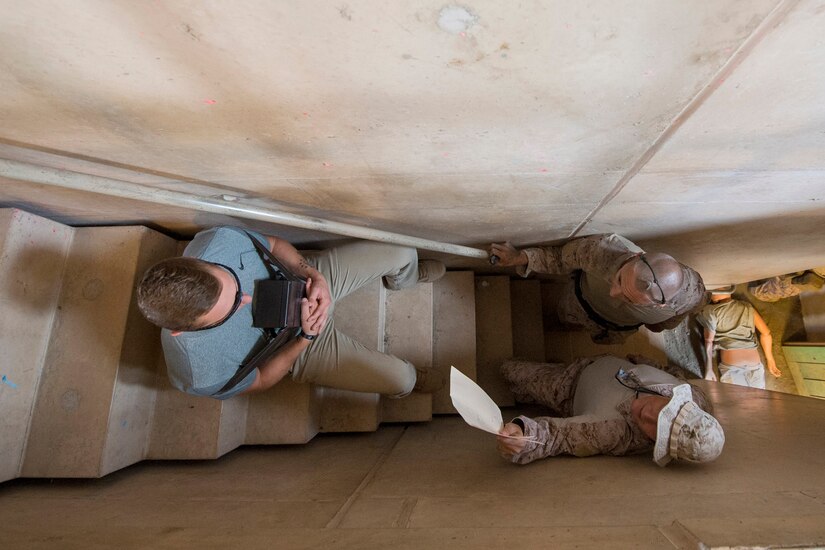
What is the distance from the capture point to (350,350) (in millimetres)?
2324

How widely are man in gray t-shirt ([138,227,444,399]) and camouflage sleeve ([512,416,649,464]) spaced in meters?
0.89

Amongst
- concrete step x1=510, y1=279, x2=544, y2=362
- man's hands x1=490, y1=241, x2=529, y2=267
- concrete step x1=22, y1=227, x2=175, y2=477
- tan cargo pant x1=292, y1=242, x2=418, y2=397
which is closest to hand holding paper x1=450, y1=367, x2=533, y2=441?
tan cargo pant x1=292, y1=242, x2=418, y2=397

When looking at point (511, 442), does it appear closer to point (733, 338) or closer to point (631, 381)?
point (631, 381)

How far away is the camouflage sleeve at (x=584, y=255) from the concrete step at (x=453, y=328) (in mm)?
795

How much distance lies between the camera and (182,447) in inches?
83.4

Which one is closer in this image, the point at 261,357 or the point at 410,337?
the point at 261,357

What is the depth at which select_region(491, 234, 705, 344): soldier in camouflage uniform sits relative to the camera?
1.79 meters

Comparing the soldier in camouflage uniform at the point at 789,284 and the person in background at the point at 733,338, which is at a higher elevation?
the soldier in camouflage uniform at the point at 789,284

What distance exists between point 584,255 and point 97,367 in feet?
8.73

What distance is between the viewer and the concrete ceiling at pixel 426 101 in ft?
2.78

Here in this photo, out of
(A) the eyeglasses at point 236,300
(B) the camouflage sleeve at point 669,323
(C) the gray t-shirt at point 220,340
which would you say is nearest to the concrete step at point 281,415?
(C) the gray t-shirt at point 220,340

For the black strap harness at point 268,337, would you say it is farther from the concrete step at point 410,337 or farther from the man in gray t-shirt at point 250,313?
the concrete step at point 410,337

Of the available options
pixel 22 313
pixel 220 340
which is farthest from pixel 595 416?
pixel 22 313

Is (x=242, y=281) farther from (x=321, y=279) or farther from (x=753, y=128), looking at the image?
(x=753, y=128)
